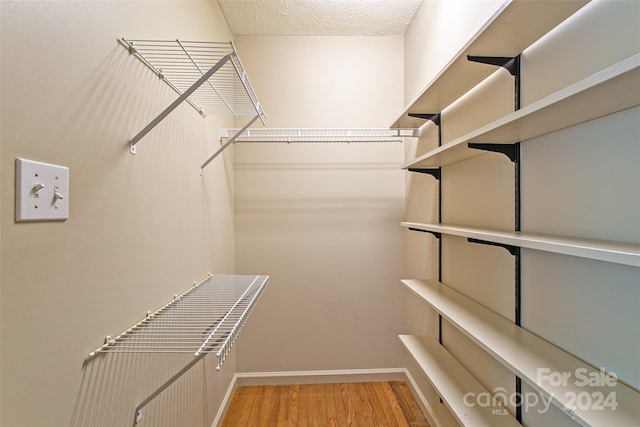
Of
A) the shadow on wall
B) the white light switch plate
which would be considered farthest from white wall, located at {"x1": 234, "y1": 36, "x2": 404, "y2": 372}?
the white light switch plate

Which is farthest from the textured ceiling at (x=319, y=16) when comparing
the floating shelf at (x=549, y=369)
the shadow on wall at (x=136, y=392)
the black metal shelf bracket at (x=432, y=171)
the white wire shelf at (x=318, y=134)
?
the shadow on wall at (x=136, y=392)

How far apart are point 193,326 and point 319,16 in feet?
6.80

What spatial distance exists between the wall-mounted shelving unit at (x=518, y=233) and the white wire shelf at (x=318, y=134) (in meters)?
0.62

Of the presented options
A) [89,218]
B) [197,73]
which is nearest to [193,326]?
[89,218]

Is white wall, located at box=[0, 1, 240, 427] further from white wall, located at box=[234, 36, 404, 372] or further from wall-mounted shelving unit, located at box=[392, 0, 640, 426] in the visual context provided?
wall-mounted shelving unit, located at box=[392, 0, 640, 426]

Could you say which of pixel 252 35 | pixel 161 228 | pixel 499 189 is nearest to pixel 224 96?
pixel 161 228

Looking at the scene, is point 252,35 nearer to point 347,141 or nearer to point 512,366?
point 347,141

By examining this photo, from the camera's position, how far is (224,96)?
146cm

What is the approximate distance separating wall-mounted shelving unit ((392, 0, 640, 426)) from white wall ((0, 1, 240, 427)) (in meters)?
1.10

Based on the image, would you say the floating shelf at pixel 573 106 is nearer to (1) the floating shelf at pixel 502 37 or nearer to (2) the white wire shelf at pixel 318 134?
(1) the floating shelf at pixel 502 37

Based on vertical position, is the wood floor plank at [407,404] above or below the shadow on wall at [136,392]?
below

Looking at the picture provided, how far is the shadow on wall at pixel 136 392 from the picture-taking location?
77cm

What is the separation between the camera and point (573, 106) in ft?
2.32

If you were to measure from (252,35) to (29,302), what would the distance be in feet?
Result: 7.48
